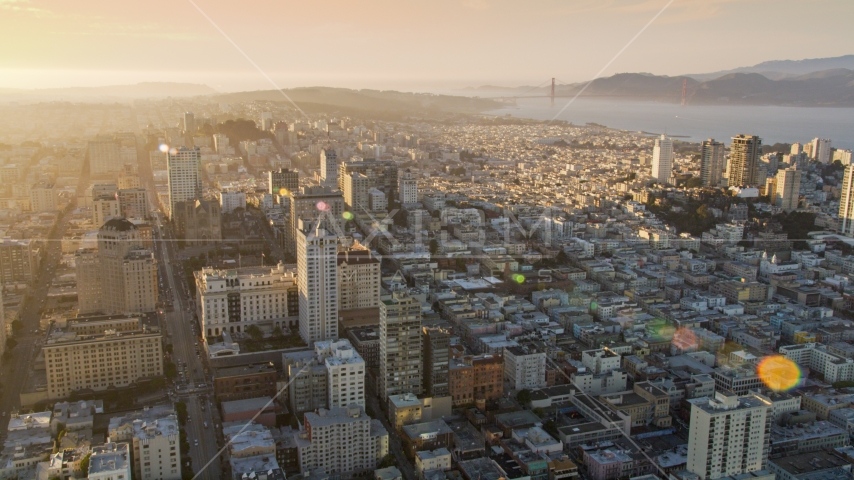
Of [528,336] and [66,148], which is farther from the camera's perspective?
[66,148]

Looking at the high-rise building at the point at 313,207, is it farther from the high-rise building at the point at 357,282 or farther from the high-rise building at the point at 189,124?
the high-rise building at the point at 189,124

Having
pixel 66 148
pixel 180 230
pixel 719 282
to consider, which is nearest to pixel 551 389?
pixel 719 282

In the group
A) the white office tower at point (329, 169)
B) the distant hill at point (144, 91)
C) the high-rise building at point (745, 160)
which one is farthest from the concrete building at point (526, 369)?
the distant hill at point (144, 91)

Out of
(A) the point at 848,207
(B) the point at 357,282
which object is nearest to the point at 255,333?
(B) the point at 357,282

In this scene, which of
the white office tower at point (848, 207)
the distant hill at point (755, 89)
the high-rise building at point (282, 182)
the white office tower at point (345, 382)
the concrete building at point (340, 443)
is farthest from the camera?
the distant hill at point (755, 89)

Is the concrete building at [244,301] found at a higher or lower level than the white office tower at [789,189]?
lower

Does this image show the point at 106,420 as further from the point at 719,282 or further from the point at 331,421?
the point at 719,282
